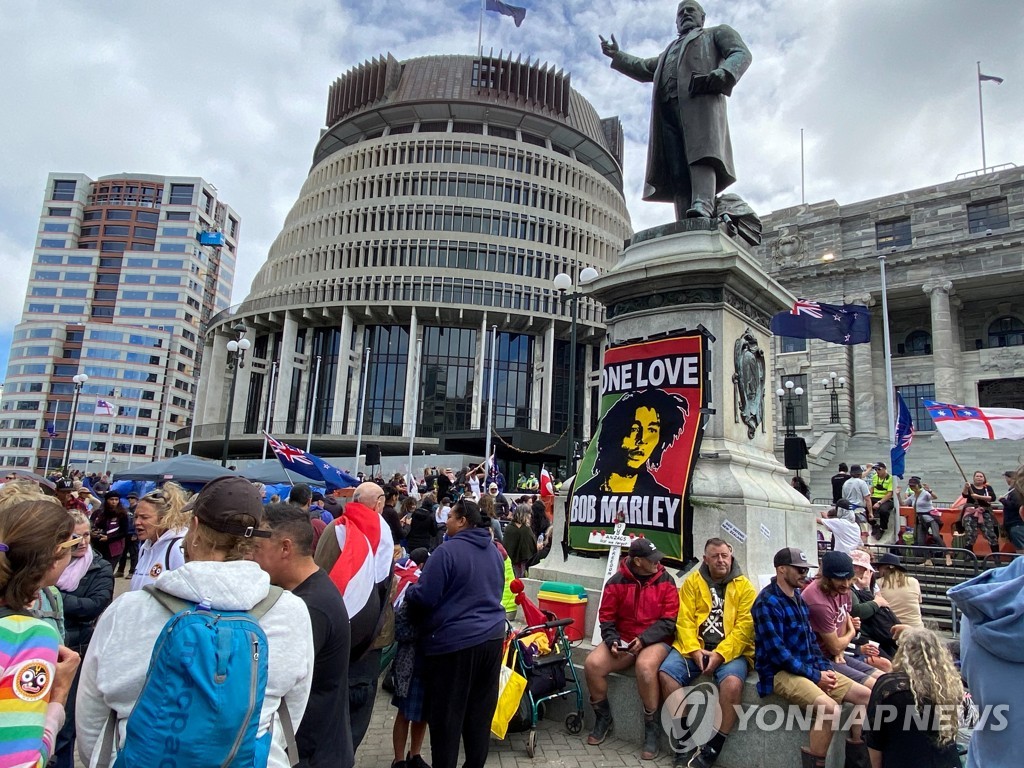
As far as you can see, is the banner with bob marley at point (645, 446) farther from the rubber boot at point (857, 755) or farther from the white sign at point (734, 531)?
the rubber boot at point (857, 755)

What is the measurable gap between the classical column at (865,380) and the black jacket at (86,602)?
42319 mm

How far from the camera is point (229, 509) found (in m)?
2.32

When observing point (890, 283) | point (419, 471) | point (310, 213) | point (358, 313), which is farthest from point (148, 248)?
point (890, 283)

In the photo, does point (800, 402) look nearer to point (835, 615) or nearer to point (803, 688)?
point (835, 615)

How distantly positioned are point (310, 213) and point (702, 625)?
6332 cm

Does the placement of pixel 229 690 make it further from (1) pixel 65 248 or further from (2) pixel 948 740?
(1) pixel 65 248

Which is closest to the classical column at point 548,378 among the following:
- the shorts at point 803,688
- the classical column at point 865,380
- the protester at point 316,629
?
the classical column at point 865,380

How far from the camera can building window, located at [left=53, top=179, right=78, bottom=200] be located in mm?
113438

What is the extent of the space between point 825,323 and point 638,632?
11.2 meters

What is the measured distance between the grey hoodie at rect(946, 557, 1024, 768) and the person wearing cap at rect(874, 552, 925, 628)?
4.55m

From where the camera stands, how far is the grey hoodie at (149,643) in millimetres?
1927

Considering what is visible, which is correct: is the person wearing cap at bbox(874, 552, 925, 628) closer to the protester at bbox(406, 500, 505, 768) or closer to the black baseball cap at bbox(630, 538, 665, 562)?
the black baseball cap at bbox(630, 538, 665, 562)

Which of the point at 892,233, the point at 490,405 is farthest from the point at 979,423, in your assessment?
the point at 892,233

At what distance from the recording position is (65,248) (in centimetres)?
11075
